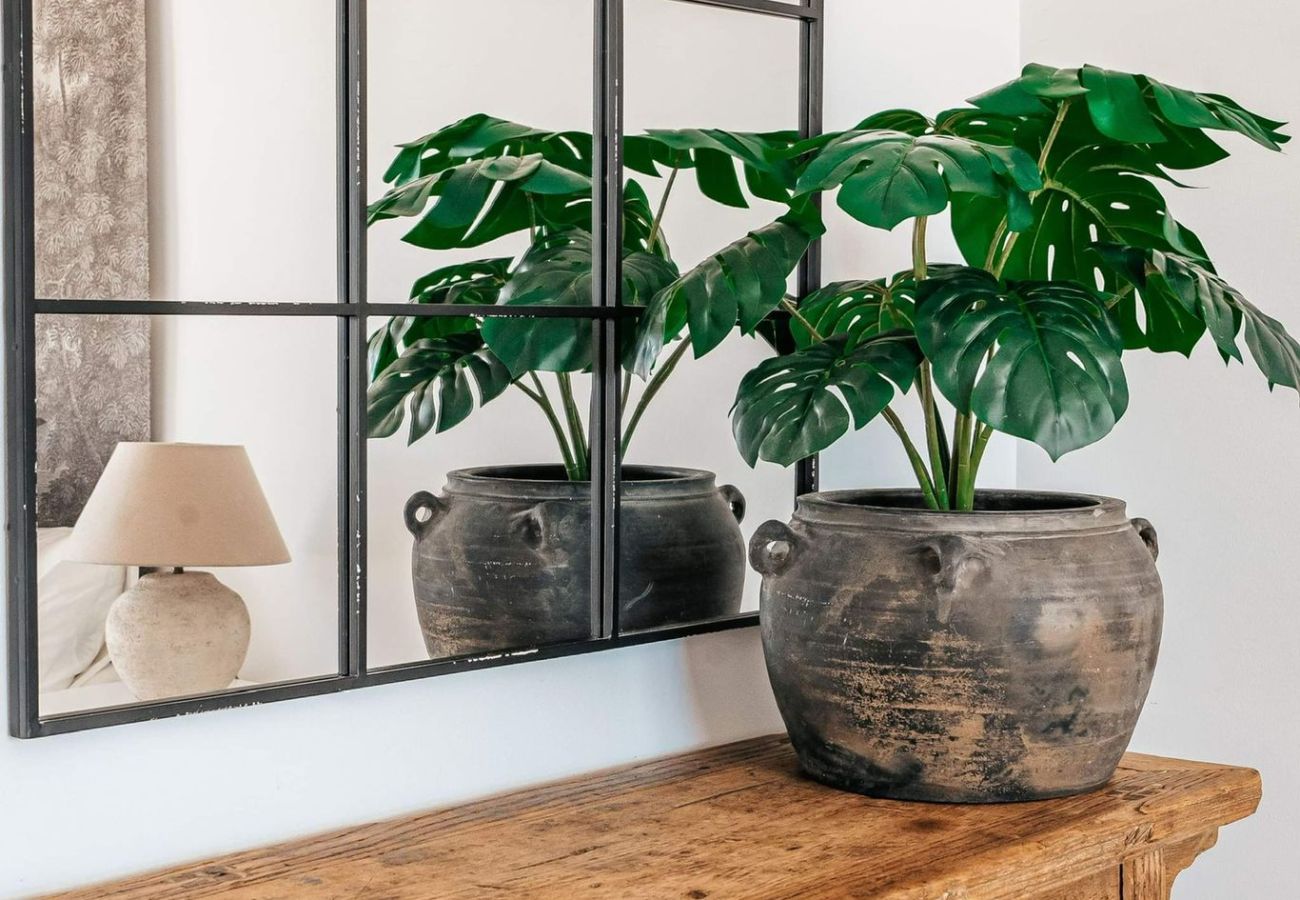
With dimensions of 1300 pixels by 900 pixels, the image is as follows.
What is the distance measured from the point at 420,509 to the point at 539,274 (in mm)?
287

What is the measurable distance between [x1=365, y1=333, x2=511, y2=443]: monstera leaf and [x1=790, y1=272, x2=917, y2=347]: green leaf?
38 centimetres

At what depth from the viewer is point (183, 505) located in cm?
128

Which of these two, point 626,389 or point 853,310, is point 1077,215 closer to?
point 853,310

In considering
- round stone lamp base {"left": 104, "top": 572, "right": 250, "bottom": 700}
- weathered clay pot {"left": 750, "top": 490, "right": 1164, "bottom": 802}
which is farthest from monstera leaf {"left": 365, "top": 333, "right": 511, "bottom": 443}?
weathered clay pot {"left": 750, "top": 490, "right": 1164, "bottom": 802}

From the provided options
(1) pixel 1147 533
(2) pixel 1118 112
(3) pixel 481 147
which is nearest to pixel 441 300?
(3) pixel 481 147

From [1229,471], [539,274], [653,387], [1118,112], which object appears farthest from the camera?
[1229,471]

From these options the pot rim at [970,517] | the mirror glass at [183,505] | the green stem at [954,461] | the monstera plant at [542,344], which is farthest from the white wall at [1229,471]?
the mirror glass at [183,505]

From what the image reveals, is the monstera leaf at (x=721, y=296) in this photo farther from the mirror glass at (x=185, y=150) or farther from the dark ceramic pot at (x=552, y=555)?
the mirror glass at (x=185, y=150)

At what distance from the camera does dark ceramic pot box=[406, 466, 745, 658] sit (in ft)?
4.91

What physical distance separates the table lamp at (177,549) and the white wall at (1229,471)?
4.21ft

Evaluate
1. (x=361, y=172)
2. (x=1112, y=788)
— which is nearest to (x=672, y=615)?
(x=1112, y=788)

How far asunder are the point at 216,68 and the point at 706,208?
0.63 meters

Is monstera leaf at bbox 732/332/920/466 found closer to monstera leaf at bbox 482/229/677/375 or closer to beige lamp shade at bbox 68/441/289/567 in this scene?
monstera leaf at bbox 482/229/677/375

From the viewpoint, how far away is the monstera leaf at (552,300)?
153cm
